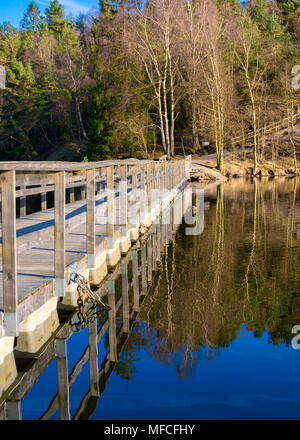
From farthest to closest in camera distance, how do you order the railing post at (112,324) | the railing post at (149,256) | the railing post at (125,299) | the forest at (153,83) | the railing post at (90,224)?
the forest at (153,83), the railing post at (149,256), the railing post at (90,224), the railing post at (125,299), the railing post at (112,324)

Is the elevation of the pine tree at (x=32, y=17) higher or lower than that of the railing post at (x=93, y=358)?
higher

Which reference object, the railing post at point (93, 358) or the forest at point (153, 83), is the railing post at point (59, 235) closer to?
the railing post at point (93, 358)

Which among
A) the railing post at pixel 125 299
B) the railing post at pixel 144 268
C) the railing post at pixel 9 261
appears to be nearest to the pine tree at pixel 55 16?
the railing post at pixel 144 268

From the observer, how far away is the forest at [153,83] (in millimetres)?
38812

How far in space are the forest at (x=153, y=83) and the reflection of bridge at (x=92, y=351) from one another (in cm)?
2911

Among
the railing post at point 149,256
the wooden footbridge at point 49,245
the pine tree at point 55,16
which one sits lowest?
the railing post at point 149,256

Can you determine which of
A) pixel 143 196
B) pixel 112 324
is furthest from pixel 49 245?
pixel 143 196

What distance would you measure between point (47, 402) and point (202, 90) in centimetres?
4290

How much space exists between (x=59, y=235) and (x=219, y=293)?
3.02 metres

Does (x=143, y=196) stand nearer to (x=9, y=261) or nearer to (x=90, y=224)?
(x=90, y=224)

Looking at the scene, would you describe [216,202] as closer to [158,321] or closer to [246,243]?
[246,243]

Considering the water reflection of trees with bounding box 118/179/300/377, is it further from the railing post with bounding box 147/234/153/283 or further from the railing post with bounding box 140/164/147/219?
the railing post with bounding box 140/164/147/219

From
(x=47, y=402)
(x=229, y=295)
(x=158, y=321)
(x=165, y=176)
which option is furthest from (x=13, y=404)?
(x=165, y=176)

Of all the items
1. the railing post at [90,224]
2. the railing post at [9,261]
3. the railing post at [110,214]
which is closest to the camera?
the railing post at [9,261]
